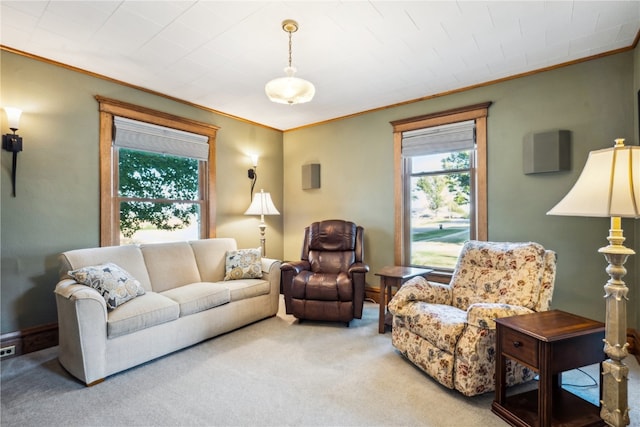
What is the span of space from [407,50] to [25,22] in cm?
299

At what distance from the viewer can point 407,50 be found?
2.71 m

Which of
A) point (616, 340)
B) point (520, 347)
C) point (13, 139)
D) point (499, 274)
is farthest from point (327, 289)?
point (13, 139)

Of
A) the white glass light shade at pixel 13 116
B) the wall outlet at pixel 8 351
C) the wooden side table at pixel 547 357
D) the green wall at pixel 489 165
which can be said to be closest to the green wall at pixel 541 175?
the green wall at pixel 489 165

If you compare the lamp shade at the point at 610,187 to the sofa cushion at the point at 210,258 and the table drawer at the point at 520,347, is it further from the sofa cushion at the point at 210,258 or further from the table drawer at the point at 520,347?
the sofa cushion at the point at 210,258

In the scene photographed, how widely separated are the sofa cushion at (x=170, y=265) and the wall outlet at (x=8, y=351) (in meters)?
1.13

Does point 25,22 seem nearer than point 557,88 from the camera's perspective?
Yes

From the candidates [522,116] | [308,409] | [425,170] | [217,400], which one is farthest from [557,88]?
[217,400]

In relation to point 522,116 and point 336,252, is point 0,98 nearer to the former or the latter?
point 336,252

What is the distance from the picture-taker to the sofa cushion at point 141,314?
2.27m

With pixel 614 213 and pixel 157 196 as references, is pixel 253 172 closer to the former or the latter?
pixel 157 196

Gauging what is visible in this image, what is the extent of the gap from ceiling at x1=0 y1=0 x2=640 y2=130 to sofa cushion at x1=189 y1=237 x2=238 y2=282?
1788 millimetres

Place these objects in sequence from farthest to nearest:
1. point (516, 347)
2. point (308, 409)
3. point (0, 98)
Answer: point (0, 98)
point (308, 409)
point (516, 347)

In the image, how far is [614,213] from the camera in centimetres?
145

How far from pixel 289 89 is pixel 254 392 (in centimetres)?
209
